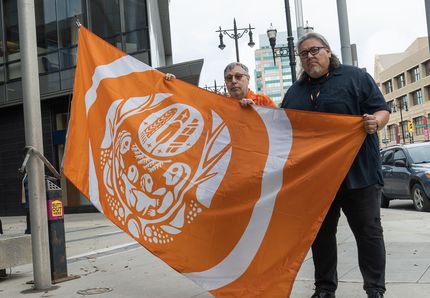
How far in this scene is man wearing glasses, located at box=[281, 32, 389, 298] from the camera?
3746 millimetres

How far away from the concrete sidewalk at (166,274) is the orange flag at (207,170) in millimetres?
884

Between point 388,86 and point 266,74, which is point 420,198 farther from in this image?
point 388,86

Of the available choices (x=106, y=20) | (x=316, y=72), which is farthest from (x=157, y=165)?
(x=106, y=20)

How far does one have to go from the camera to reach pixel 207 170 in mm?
4133

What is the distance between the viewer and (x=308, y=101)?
13.3ft

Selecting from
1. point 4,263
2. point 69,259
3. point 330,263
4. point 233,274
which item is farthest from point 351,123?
point 69,259

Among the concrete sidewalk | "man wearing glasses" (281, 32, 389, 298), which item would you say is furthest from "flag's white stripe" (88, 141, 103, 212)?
"man wearing glasses" (281, 32, 389, 298)

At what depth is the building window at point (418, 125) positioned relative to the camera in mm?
89631

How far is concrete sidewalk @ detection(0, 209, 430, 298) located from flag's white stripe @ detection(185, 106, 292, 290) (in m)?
0.83

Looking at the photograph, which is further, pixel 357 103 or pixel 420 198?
pixel 420 198

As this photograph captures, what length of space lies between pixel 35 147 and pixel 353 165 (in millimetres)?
3256

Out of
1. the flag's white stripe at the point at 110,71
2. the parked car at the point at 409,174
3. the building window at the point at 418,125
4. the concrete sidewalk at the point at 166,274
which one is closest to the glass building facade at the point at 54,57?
the parked car at the point at 409,174

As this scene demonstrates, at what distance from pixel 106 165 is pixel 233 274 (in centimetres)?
166

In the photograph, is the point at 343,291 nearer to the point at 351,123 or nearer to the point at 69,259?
the point at 351,123
